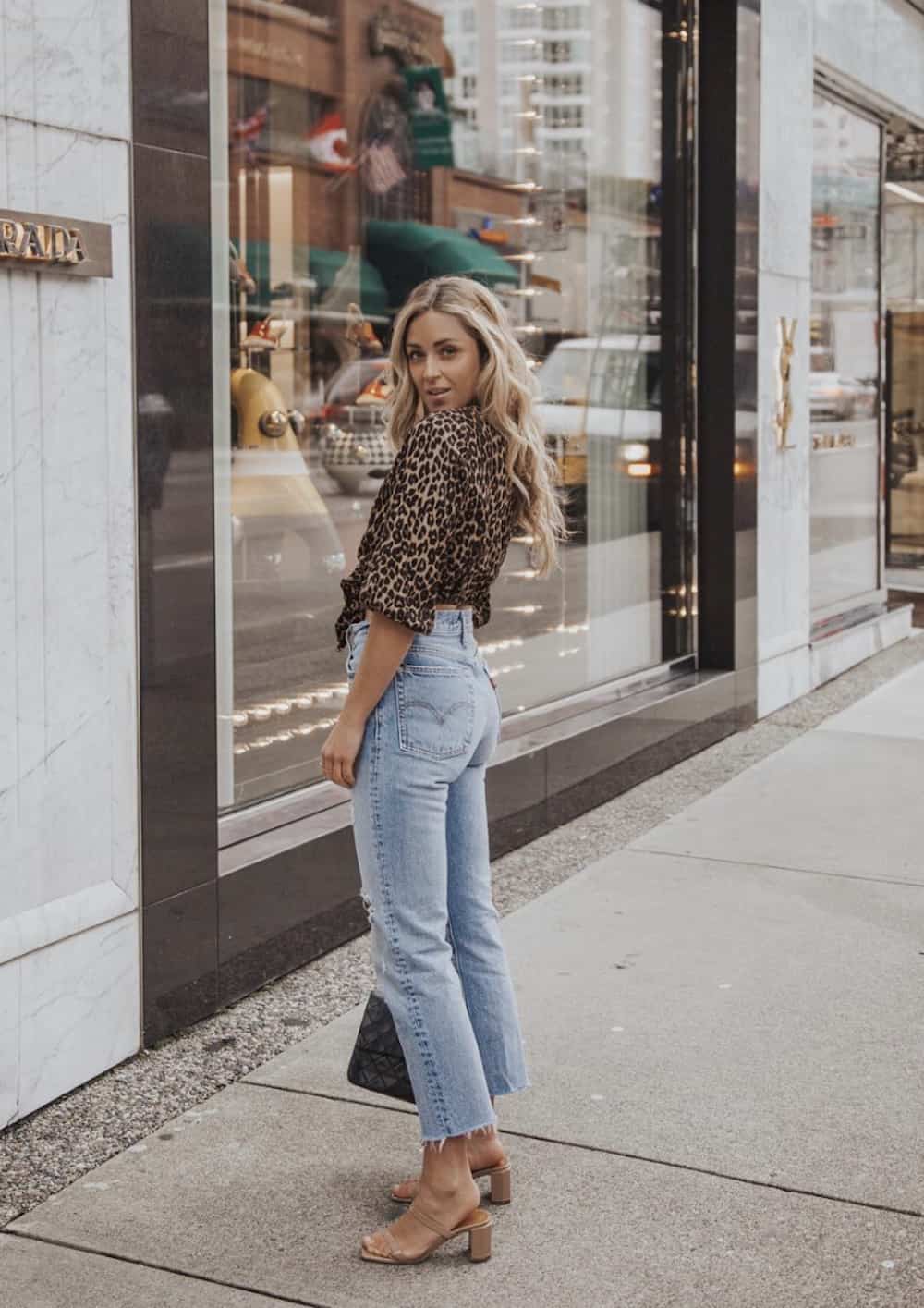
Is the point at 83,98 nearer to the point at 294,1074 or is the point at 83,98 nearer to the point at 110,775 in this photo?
the point at 110,775

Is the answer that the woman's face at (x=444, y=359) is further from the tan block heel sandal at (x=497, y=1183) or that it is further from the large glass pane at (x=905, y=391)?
the large glass pane at (x=905, y=391)

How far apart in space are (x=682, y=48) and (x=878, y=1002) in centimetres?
520

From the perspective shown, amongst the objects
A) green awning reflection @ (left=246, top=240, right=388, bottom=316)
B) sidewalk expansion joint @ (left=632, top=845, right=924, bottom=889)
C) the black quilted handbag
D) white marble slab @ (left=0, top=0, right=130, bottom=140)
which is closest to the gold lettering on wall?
white marble slab @ (left=0, top=0, right=130, bottom=140)

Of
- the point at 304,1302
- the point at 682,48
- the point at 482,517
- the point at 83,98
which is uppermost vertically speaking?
the point at 682,48

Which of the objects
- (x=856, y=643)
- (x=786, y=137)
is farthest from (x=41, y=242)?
(x=856, y=643)

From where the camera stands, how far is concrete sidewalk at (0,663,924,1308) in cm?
311

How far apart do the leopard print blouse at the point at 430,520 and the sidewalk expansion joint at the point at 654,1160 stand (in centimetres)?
127

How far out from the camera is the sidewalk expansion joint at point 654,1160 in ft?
11.1

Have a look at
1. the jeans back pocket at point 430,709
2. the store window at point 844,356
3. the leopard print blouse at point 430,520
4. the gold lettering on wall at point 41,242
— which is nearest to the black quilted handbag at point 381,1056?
the jeans back pocket at point 430,709

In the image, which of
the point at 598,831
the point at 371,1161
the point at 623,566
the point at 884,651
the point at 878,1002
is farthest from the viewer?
the point at 884,651

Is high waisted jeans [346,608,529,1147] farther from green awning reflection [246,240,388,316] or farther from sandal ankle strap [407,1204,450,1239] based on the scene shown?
green awning reflection [246,240,388,316]

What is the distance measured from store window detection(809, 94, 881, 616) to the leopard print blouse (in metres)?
7.15

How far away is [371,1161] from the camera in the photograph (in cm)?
361

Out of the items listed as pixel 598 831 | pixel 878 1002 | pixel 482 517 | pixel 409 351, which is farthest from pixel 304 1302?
pixel 598 831
